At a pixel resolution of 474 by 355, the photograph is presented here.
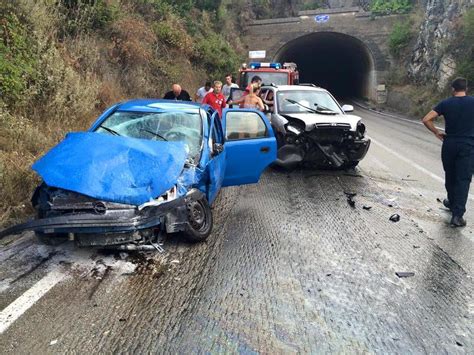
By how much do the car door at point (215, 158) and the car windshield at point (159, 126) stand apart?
199mm

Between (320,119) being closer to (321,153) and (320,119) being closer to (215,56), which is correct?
(321,153)

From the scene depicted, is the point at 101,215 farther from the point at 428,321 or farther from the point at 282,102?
the point at 282,102

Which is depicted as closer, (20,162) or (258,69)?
(20,162)

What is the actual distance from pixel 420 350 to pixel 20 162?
5845 mm

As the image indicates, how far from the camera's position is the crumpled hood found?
14.0 ft

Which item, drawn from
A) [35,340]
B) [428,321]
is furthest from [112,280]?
[428,321]

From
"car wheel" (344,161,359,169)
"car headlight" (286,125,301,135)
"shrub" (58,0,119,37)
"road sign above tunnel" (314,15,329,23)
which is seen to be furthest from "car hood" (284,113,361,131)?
"road sign above tunnel" (314,15,329,23)

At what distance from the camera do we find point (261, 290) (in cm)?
399

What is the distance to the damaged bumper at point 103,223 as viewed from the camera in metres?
4.08

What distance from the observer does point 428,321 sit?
354 centimetres

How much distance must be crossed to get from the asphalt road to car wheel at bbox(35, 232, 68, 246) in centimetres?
15

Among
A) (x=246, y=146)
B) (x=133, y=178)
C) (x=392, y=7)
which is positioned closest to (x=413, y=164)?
(x=246, y=146)

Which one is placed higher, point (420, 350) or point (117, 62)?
point (117, 62)

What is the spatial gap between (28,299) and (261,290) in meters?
1.98
